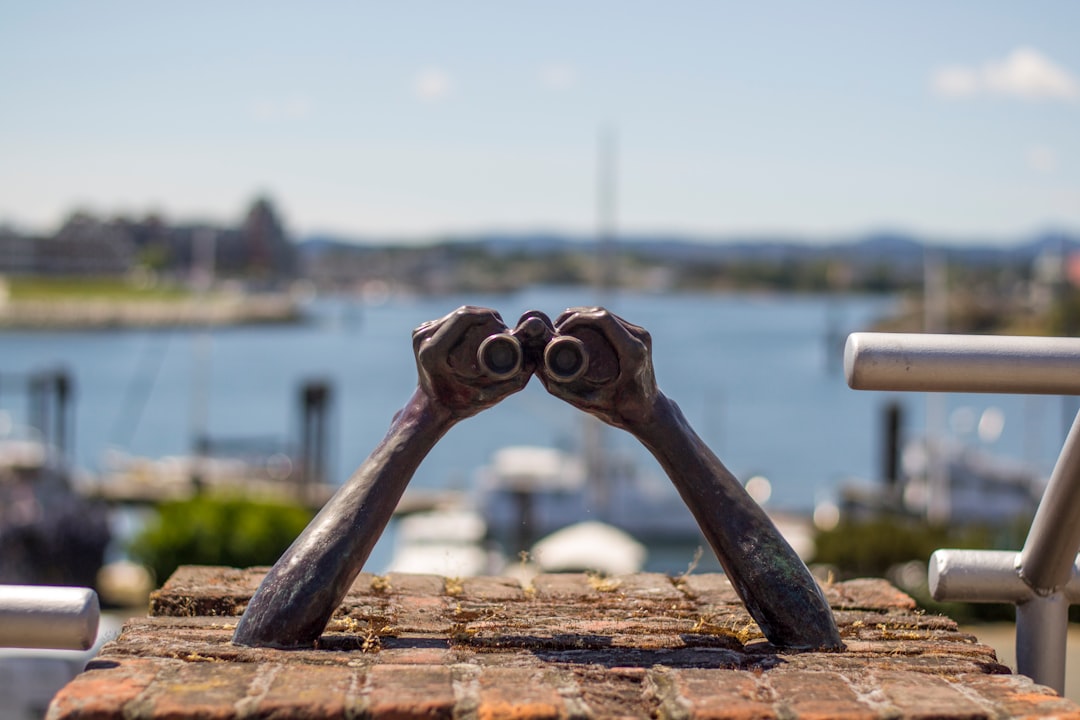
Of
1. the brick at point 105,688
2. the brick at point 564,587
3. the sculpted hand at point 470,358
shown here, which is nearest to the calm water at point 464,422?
the brick at point 564,587

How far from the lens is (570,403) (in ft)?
8.66

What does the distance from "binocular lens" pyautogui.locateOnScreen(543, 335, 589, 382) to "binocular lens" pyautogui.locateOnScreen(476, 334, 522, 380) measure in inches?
2.4

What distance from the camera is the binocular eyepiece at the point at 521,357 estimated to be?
2.51 m

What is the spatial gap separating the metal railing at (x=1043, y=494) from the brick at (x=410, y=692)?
3.05 ft

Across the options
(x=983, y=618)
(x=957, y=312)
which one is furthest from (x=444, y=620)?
(x=957, y=312)

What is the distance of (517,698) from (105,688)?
698mm

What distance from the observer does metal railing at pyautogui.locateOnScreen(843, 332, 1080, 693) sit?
223cm

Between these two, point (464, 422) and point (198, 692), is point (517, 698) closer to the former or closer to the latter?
point (198, 692)

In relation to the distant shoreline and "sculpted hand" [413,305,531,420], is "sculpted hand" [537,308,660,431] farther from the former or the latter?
the distant shoreline

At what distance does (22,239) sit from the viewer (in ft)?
310

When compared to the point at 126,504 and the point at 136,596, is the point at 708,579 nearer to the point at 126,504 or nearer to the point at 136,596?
the point at 136,596

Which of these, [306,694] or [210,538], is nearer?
[306,694]

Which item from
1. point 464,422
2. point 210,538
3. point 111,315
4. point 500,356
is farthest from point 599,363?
point 111,315

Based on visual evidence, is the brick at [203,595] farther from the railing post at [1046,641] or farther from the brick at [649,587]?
the railing post at [1046,641]
